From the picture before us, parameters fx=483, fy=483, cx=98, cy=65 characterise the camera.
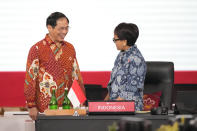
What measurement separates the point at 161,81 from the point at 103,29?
131 cm

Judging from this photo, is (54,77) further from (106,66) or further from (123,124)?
(123,124)

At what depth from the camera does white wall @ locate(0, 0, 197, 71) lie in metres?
4.88

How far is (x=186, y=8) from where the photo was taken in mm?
4945

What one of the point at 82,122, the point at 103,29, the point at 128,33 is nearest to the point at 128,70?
the point at 128,33

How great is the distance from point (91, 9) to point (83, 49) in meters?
0.42

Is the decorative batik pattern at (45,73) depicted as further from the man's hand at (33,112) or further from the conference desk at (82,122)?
the conference desk at (82,122)

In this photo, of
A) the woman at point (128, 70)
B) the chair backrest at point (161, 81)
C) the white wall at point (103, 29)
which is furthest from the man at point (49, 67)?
the white wall at point (103, 29)

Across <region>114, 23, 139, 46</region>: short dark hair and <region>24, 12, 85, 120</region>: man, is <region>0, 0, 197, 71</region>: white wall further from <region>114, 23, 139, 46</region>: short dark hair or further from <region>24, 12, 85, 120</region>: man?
<region>114, 23, 139, 46</region>: short dark hair

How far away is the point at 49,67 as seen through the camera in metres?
3.57

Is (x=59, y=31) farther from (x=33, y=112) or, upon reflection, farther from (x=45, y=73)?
(x=33, y=112)

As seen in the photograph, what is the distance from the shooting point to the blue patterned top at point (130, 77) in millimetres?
3252

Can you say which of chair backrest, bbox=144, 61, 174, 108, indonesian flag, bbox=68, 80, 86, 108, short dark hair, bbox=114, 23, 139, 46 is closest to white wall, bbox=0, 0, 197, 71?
chair backrest, bbox=144, 61, 174, 108

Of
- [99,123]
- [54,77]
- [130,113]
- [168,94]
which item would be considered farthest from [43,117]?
[168,94]

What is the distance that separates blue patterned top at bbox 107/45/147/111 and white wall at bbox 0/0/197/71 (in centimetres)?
149
